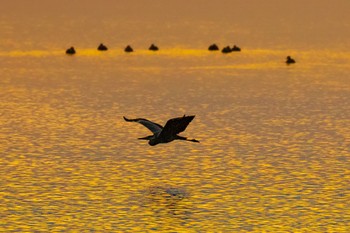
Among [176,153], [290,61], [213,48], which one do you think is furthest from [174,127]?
[213,48]

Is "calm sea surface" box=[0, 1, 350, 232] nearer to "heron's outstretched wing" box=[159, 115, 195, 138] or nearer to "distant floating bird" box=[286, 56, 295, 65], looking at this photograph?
"heron's outstretched wing" box=[159, 115, 195, 138]

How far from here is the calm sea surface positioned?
159 feet

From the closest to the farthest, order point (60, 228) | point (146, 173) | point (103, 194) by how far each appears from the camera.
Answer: point (60, 228), point (103, 194), point (146, 173)

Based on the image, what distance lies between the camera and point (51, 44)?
640 feet

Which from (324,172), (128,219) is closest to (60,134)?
(324,172)

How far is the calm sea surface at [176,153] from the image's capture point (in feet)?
159

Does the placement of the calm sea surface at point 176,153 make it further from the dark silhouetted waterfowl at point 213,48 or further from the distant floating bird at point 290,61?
the dark silhouetted waterfowl at point 213,48

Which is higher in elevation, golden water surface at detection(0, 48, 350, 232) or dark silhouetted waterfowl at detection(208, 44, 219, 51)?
dark silhouetted waterfowl at detection(208, 44, 219, 51)

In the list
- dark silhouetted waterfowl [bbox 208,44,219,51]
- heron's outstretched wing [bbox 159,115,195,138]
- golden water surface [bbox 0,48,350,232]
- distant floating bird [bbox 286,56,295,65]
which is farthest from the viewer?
dark silhouetted waterfowl [bbox 208,44,219,51]

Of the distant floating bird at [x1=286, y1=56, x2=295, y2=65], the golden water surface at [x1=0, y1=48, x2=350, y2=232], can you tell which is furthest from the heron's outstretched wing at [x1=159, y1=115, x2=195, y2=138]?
the distant floating bird at [x1=286, y1=56, x2=295, y2=65]

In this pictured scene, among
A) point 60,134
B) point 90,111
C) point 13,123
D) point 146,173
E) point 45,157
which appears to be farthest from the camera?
point 90,111

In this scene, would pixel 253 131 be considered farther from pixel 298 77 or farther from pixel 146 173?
pixel 298 77

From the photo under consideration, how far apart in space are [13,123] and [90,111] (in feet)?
32.3

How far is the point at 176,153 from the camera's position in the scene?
66812mm
